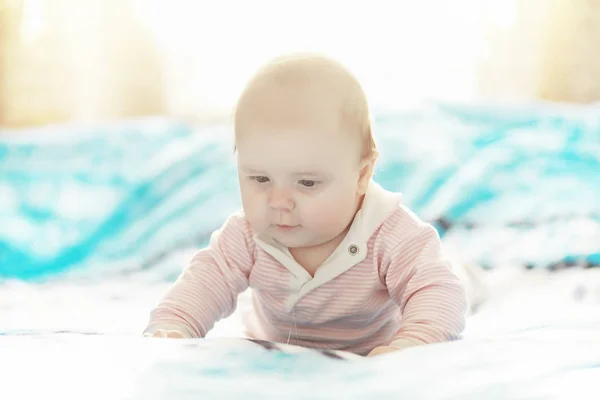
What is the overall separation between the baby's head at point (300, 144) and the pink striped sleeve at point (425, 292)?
4.0 inches

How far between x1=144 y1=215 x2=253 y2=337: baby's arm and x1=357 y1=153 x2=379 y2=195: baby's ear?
0.17 meters

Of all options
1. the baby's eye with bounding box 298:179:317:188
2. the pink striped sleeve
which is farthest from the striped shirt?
the baby's eye with bounding box 298:179:317:188

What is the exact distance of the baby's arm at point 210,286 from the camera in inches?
37.9

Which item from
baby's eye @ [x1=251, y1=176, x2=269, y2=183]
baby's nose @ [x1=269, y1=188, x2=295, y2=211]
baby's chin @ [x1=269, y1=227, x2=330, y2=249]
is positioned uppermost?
baby's eye @ [x1=251, y1=176, x2=269, y2=183]

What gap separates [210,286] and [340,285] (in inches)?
6.7

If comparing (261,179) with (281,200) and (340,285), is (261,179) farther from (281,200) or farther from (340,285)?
(340,285)

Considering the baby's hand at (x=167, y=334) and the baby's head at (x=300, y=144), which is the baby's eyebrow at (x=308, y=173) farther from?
the baby's hand at (x=167, y=334)

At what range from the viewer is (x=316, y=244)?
3.24 feet

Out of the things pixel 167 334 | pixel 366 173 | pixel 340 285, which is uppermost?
pixel 366 173

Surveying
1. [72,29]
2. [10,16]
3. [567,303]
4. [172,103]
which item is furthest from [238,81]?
[567,303]

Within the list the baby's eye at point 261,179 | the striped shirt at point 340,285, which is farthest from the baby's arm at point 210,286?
the baby's eye at point 261,179

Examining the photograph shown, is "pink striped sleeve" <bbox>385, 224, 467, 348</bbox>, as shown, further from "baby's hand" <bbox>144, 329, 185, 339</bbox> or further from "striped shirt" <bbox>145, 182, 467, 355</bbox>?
"baby's hand" <bbox>144, 329, 185, 339</bbox>

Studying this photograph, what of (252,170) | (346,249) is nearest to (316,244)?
(346,249)

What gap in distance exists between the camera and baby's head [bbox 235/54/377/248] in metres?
0.88
